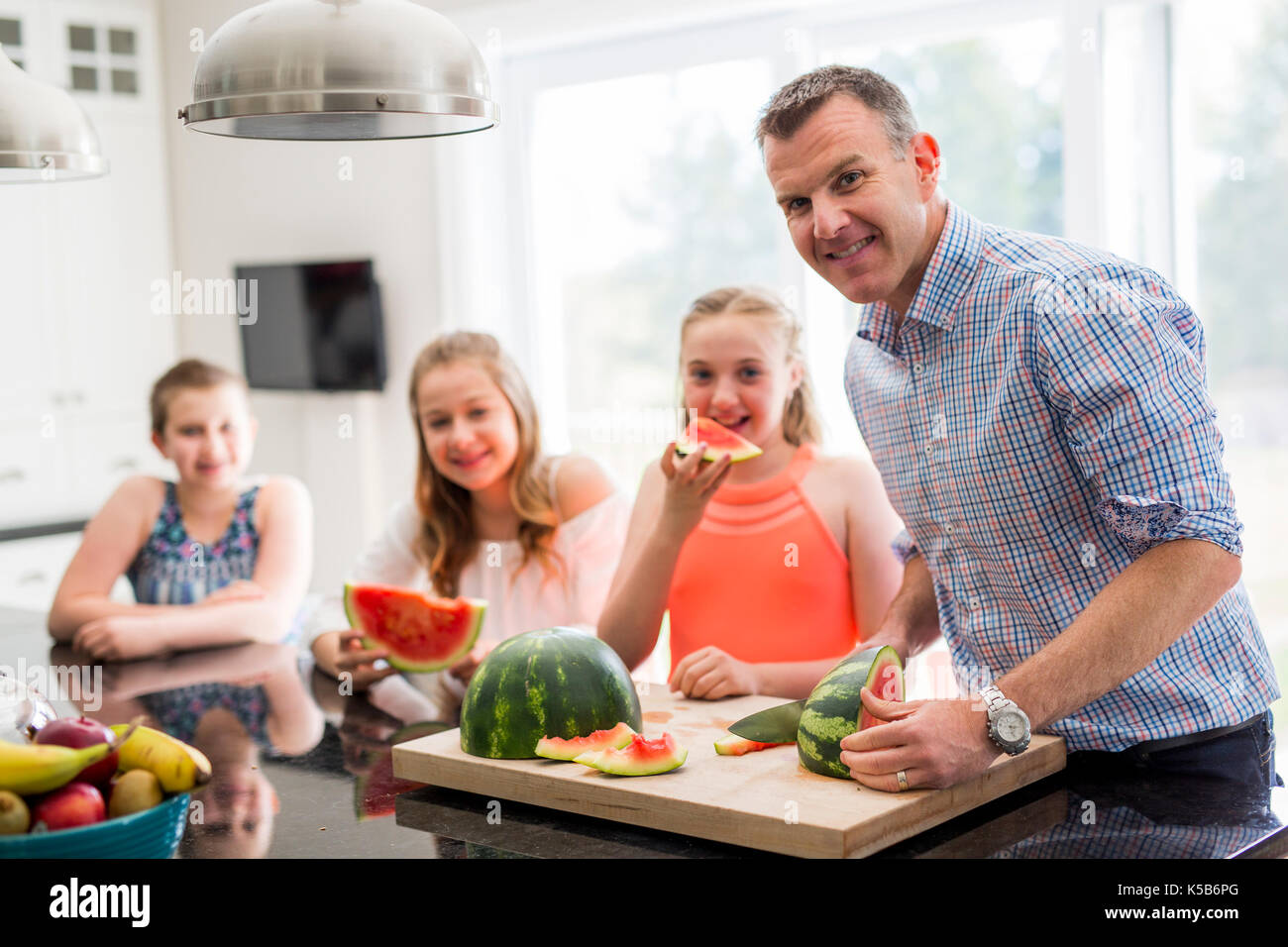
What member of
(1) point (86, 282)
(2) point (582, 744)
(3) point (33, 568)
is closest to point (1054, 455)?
(2) point (582, 744)

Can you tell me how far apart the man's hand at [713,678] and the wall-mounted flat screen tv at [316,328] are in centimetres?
482

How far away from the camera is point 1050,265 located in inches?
81.0

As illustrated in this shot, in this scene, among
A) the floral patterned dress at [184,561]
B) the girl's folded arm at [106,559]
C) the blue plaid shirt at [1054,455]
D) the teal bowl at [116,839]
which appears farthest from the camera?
the floral patterned dress at [184,561]

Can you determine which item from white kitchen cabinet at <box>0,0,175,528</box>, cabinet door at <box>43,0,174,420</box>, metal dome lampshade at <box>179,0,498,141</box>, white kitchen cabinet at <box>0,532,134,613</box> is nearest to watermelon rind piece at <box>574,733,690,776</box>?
metal dome lampshade at <box>179,0,498,141</box>

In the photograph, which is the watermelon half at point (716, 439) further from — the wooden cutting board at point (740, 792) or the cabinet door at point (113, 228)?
the cabinet door at point (113, 228)

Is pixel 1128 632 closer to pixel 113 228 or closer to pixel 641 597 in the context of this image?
pixel 641 597

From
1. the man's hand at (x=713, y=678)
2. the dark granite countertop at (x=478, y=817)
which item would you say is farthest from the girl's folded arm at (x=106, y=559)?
the man's hand at (x=713, y=678)

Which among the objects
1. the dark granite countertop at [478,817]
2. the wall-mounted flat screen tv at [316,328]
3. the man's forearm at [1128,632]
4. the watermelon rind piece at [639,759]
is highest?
the wall-mounted flat screen tv at [316,328]

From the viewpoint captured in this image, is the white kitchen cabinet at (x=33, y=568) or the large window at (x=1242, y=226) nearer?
the large window at (x=1242, y=226)

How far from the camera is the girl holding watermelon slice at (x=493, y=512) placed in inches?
134

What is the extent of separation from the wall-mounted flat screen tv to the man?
483 centimetres

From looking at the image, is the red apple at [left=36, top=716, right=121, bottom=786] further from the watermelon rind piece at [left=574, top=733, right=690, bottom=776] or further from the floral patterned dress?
the floral patterned dress

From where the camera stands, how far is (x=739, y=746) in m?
1.96

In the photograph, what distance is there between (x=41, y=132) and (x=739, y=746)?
1.91m
